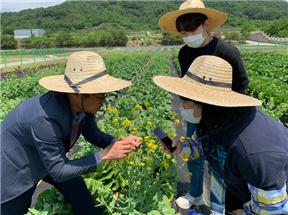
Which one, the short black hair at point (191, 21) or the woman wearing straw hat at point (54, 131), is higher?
the short black hair at point (191, 21)

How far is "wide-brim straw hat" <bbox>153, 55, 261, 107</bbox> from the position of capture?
2.22 metres

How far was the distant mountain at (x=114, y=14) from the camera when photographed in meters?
114

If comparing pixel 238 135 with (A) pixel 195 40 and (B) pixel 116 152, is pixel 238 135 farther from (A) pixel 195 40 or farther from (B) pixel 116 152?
(A) pixel 195 40

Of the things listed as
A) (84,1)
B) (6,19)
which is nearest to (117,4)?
(84,1)

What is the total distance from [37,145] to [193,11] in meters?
2.02

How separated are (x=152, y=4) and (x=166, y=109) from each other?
131m

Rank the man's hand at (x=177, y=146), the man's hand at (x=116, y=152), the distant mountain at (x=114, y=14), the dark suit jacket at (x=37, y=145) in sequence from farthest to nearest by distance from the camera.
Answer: the distant mountain at (x=114, y=14) → the man's hand at (x=177, y=146) → the man's hand at (x=116, y=152) → the dark suit jacket at (x=37, y=145)

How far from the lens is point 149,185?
132 inches

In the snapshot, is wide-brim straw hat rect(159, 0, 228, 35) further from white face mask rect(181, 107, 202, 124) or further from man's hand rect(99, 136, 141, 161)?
man's hand rect(99, 136, 141, 161)

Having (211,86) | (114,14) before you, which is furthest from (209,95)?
(114,14)

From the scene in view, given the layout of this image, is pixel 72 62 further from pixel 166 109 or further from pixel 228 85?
pixel 166 109

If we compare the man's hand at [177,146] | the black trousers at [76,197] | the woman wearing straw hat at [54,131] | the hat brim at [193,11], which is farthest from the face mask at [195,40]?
the black trousers at [76,197]

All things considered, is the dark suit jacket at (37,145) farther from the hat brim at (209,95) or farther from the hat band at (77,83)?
the hat brim at (209,95)

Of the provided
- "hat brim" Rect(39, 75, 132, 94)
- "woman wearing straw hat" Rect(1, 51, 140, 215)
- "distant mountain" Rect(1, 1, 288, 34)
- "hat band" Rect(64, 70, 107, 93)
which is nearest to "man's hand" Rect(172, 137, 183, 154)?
"woman wearing straw hat" Rect(1, 51, 140, 215)
